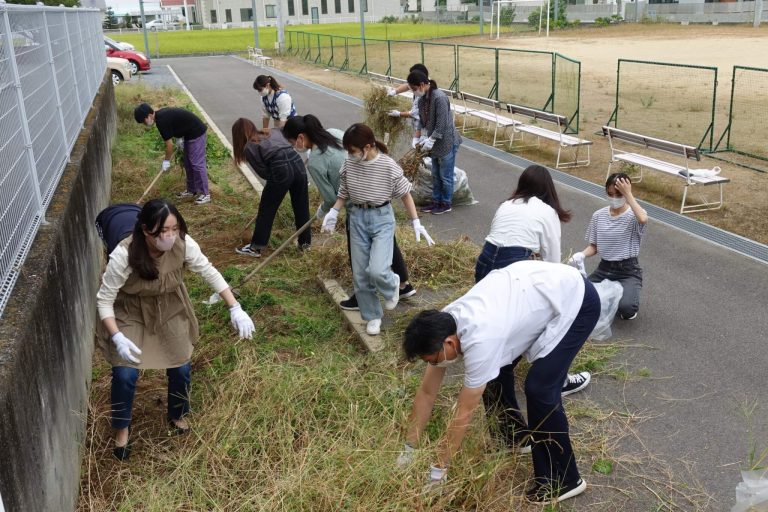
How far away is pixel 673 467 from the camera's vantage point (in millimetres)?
3967

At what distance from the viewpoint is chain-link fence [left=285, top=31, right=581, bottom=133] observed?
51.5 ft

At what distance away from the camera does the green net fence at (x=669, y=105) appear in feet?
44.5

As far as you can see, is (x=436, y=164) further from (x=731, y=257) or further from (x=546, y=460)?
(x=546, y=460)

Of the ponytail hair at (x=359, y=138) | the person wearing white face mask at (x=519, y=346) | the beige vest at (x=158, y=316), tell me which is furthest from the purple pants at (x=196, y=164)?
the person wearing white face mask at (x=519, y=346)

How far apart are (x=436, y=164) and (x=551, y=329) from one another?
573 centimetres

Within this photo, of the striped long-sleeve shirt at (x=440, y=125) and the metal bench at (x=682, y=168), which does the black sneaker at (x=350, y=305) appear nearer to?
the striped long-sleeve shirt at (x=440, y=125)

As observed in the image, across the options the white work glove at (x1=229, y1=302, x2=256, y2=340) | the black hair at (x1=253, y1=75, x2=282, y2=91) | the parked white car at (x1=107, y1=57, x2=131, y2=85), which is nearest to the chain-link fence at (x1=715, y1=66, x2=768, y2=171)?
the black hair at (x1=253, y1=75, x2=282, y2=91)

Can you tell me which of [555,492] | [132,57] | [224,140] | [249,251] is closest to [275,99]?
[249,251]

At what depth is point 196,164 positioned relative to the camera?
9.28 metres

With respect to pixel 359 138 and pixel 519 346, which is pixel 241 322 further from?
pixel 359 138

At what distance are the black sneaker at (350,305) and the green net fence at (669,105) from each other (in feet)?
24.9

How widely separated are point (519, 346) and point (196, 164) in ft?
22.2

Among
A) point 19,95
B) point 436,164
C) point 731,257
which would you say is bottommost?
point 731,257

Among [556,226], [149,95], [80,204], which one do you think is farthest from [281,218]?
[149,95]
